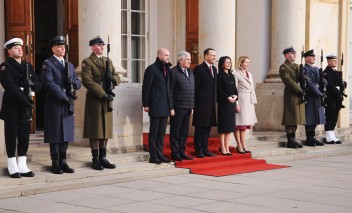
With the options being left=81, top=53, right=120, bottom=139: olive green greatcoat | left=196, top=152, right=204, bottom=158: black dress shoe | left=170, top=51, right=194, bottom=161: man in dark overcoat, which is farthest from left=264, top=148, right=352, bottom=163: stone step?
left=81, top=53, right=120, bottom=139: olive green greatcoat

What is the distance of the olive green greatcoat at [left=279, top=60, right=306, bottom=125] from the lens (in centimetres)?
1346

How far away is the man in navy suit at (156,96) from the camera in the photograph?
11.2m

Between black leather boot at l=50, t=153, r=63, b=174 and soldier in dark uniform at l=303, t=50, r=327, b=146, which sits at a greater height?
soldier in dark uniform at l=303, t=50, r=327, b=146

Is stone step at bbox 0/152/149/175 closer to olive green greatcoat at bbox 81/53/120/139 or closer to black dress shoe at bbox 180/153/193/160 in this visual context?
olive green greatcoat at bbox 81/53/120/139

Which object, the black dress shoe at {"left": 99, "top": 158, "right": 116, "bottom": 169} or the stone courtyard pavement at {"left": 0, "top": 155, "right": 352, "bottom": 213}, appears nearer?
the stone courtyard pavement at {"left": 0, "top": 155, "right": 352, "bottom": 213}

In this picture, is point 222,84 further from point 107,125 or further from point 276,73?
point 276,73

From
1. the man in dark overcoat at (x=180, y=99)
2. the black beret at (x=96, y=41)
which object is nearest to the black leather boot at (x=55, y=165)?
the black beret at (x=96, y=41)

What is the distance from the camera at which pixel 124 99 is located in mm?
11836

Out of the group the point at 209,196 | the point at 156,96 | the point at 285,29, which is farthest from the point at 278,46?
the point at 209,196

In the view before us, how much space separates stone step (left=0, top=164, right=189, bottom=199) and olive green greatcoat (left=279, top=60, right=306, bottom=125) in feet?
10.4

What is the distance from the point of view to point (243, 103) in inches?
504

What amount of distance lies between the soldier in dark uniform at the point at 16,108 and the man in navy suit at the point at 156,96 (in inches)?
79.1

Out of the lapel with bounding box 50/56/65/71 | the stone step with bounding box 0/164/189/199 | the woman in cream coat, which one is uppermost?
the lapel with bounding box 50/56/65/71

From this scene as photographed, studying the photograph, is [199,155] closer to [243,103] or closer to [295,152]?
[243,103]
